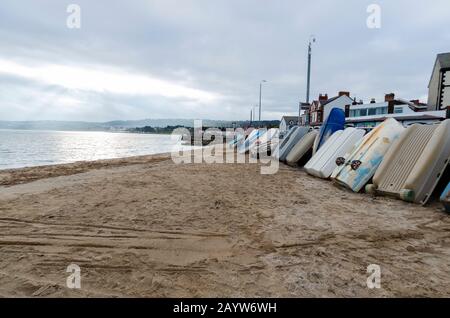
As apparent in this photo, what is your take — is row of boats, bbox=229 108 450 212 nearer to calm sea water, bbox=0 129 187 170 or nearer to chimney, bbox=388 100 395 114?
calm sea water, bbox=0 129 187 170

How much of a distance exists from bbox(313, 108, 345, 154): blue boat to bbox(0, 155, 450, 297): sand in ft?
15.4

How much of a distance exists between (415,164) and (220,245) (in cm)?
456

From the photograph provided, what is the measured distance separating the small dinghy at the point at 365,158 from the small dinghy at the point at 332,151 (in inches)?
18.8

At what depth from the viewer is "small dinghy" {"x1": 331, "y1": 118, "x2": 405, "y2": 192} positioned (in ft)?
22.1

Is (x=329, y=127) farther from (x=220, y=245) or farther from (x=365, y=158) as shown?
(x=220, y=245)

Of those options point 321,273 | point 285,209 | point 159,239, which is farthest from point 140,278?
point 285,209

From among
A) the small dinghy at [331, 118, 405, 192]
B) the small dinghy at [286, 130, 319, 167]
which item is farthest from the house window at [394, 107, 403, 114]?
the small dinghy at [331, 118, 405, 192]

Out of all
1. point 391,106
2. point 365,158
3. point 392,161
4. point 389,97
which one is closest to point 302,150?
point 365,158

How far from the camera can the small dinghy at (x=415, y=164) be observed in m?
5.48

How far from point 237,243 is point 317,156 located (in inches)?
260

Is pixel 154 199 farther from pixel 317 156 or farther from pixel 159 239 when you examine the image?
pixel 317 156

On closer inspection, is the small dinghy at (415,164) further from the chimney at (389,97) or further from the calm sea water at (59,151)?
the chimney at (389,97)

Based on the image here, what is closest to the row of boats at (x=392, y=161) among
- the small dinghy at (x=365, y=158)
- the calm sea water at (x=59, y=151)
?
the small dinghy at (x=365, y=158)

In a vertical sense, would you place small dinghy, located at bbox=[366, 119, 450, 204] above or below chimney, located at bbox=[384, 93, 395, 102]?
below
